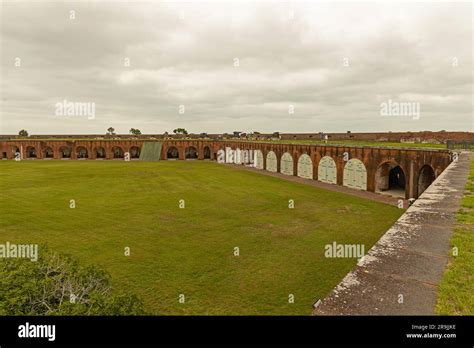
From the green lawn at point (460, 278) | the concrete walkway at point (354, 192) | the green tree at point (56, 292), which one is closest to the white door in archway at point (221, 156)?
the concrete walkway at point (354, 192)

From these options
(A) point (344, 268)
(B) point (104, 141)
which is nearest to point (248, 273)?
(A) point (344, 268)

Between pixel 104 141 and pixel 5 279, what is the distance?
55209 millimetres

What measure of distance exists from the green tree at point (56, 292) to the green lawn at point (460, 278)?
4686 millimetres

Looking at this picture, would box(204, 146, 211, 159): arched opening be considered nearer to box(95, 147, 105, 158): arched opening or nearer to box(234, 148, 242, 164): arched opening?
box(234, 148, 242, 164): arched opening

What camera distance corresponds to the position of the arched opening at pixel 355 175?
26672 mm

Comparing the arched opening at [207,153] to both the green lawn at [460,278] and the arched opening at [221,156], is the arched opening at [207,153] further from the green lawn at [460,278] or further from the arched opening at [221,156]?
the green lawn at [460,278]

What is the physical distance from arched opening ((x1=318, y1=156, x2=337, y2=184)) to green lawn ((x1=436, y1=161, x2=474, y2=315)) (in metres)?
24.3

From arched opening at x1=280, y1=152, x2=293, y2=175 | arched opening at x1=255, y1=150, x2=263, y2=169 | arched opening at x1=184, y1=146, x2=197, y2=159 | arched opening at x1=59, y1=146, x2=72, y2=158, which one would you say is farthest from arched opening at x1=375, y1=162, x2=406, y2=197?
arched opening at x1=59, y1=146, x2=72, y2=158

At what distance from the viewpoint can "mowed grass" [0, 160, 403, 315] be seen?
888cm

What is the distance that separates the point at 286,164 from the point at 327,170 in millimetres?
7358

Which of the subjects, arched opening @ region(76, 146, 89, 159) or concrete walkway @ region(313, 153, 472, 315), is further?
arched opening @ region(76, 146, 89, 159)

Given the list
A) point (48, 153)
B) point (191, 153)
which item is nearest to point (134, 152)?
point (191, 153)

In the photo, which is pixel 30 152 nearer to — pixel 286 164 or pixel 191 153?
pixel 191 153
